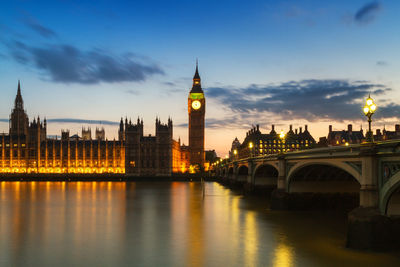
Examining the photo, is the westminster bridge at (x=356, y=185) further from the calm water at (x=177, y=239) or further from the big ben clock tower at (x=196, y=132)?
the big ben clock tower at (x=196, y=132)

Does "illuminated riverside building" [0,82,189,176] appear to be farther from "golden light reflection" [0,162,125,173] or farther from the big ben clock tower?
the big ben clock tower

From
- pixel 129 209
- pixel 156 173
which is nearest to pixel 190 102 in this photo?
pixel 156 173

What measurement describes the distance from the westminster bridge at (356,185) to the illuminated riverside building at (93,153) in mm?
109044

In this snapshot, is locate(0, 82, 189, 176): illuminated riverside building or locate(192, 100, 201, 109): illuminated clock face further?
locate(192, 100, 201, 109): illuminated clock face

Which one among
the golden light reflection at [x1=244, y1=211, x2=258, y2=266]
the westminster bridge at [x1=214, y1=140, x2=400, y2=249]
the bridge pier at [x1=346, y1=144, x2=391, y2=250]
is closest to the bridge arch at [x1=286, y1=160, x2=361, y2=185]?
the westminster bridge at [x1=214, y1=140, x2=400, y2=249]

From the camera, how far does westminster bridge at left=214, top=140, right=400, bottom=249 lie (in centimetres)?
2086

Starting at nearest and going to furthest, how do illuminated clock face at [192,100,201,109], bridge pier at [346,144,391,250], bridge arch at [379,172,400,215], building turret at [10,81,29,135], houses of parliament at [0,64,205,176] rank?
bridge arch at [379,172,400,215] → bridge pier at [346,144,391,250] → houses of parliament at [0,64,205,176] → building turret at [10,81,29,135] → illuminated clock face at [192,100,201,109]

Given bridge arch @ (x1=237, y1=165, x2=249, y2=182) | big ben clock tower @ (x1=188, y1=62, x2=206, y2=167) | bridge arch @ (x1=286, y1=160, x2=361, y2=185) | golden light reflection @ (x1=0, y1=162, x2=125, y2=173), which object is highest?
big ben clock tower @ (x1=188, y1=62, x2=206, y2=167)

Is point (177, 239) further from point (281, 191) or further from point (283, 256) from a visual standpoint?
point (281, 191)

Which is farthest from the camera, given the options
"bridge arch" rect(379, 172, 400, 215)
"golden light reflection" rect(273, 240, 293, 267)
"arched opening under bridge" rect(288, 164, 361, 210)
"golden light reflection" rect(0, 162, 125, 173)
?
"golden light reflection" rect(0, 162, 125, 173)

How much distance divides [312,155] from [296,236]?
22.2 feet

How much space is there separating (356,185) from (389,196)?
778 inches

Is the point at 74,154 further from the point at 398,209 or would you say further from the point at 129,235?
the point at 398,209

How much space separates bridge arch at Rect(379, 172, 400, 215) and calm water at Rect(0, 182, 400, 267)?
244 centimetres
